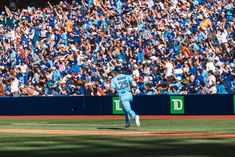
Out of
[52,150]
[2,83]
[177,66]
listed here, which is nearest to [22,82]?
[2,83]

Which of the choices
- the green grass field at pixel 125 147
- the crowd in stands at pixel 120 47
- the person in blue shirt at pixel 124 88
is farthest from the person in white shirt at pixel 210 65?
Result: the green grass field at pixel 125 147

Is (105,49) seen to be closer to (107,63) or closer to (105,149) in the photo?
(107,63)

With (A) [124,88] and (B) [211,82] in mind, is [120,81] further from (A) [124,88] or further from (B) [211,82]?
(B) [211,82]

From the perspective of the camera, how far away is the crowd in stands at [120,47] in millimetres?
29750

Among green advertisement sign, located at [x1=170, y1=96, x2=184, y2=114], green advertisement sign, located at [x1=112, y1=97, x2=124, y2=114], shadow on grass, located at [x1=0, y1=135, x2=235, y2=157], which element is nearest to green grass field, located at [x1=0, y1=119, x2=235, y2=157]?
shadow on grass, located at [x1=0, y1=135, x2=235, y2=157]

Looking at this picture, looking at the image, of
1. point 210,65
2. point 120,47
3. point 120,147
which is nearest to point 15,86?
point 120,47

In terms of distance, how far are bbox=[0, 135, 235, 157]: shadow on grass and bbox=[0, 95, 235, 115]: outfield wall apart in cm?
1333

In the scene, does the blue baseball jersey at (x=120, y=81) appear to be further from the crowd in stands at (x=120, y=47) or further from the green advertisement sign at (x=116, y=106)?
the green advertisement sign at (x=116, y=106)

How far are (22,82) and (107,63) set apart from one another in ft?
17.2

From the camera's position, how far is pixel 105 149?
12547 millimetres

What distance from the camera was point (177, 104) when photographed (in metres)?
29.5

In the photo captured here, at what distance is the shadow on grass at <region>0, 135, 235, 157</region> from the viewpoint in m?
11.5

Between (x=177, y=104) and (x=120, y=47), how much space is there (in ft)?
19.2

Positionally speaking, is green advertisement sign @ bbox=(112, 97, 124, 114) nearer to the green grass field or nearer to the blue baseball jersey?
the blue baseball jersey
